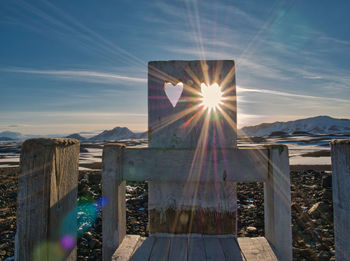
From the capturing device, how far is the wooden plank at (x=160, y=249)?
1925mm

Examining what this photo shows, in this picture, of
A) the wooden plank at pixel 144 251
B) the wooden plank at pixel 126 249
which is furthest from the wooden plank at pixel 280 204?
the wooden plank at pixel 126 249

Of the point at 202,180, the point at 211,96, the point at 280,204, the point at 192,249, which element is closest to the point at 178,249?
the point at 192,249

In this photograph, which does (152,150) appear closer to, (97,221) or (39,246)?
(39,246)

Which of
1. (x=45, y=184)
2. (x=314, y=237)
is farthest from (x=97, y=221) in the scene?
(x=45, y=184)

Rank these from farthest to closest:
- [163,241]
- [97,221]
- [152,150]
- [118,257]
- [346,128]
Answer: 1. [346,128]
2. [97,221]
3. [163,241]
4. [152,150]
5. [118,257]

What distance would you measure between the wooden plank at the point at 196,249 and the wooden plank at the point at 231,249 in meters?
0.18

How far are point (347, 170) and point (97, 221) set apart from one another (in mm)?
5239

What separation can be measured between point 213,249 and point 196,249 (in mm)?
143

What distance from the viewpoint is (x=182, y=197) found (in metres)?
2.46

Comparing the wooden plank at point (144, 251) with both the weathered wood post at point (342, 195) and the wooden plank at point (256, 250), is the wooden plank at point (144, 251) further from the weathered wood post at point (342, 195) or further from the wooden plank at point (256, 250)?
the weathered wood post at point (342, 195)

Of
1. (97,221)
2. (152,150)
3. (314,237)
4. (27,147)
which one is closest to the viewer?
(27,147)

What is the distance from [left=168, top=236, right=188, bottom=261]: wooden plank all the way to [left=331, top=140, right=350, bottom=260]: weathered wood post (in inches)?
44.4

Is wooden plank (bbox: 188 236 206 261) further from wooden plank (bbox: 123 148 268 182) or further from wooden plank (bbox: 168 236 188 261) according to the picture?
wooden plank (bbox: 123 148 268 182)

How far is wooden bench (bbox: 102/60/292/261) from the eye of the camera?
1.93 meters
